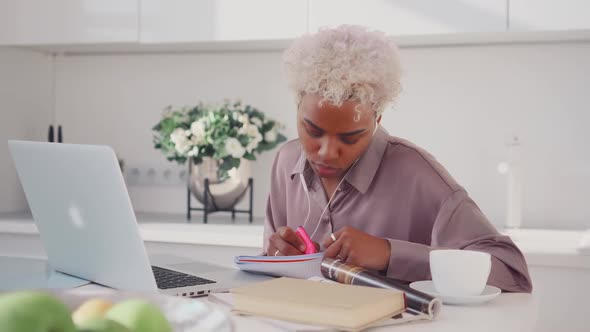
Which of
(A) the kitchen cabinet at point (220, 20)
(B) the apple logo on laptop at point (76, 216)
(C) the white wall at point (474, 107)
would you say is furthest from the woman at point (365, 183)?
(C) the white wall at point (474, 107)

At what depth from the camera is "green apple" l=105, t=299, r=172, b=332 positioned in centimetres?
57

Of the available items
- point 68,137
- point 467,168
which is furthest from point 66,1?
point 467,168

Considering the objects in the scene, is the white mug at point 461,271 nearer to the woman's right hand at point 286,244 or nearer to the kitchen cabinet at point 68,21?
the woman's right hand at point 286,244

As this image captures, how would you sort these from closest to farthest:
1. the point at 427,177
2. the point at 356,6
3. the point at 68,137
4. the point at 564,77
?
the point at 427,177
the point at 356,6
the point at 564,77
the point at 68,137

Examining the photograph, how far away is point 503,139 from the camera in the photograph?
2838 mm

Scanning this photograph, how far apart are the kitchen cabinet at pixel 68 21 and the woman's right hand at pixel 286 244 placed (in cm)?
158

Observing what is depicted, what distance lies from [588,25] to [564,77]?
1.22 ft

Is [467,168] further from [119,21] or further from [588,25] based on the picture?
[119,21]

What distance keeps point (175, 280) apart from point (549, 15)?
1.70m

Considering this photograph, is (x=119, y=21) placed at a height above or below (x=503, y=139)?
above

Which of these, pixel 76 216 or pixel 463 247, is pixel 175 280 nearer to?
pixel 76 216

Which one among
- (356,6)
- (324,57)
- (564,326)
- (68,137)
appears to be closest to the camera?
(324,57)

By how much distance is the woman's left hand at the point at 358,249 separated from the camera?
1.33m

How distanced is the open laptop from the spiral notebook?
0.02 metres
